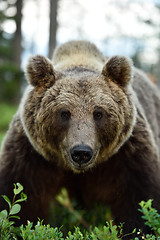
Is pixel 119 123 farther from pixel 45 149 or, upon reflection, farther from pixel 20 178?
pixel 20 178

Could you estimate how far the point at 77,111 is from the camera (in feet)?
11.8

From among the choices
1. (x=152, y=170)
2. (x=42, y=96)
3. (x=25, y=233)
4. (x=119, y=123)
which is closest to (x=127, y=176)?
(x=152, y=170)

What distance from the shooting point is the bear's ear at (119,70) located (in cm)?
396

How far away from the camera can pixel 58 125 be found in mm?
3719

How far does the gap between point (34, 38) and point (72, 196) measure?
4104 centimetres

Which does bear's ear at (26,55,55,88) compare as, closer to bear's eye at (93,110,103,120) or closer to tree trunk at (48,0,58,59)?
bear's eye at (93,110,103,120)

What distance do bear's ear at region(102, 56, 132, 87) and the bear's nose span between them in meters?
1.08

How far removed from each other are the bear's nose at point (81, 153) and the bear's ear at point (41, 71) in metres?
0.98

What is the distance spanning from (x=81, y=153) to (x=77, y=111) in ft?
1.63

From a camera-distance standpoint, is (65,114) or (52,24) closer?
(65,114)

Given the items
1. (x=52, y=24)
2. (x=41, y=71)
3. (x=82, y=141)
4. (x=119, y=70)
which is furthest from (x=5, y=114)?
(x=82, y=141)

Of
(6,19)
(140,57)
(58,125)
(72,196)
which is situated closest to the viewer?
(58,125)

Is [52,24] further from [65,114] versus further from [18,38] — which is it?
→ [65,114]

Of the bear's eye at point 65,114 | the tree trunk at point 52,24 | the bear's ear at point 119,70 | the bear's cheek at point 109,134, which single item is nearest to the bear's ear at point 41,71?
the bear's eye at point 65,114
